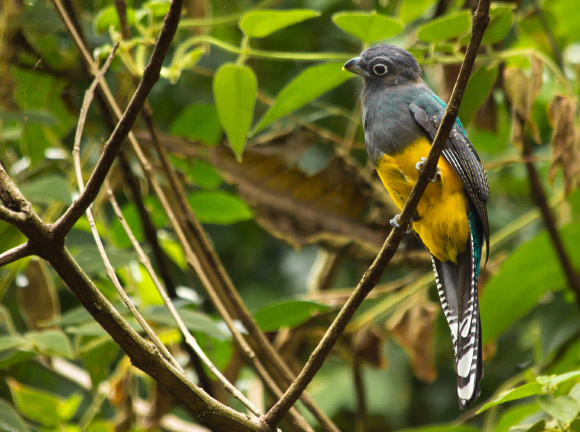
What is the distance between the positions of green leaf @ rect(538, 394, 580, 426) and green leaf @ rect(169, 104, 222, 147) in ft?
6.66

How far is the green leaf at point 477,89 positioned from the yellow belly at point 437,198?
265 millimetres

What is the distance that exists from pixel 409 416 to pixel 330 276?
44.2 inches

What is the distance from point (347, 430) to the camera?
4.05 meters

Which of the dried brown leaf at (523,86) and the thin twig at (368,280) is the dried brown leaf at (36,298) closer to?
the thin twig at (368,280)

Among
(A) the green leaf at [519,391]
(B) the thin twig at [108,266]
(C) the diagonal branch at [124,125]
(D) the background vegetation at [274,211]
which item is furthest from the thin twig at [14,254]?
(A) the green leaf at [519,391]

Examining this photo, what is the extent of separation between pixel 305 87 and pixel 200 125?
102cm

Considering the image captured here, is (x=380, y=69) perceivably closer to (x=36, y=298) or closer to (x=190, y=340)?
(x=190, y=340)

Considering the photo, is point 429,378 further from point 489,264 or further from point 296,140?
point 296,140

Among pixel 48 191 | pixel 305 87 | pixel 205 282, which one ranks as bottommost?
pixel 205 282

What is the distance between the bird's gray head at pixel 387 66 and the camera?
2.64 m

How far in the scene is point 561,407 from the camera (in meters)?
1.71

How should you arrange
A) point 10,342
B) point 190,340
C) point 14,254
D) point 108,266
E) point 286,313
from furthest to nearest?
point 286,313, point 10,342, point 190,340, point 108,266, point 14,254

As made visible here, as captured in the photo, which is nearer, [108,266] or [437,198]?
[108,266]

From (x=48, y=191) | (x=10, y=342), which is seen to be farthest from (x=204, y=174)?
(x=10, y=342)
